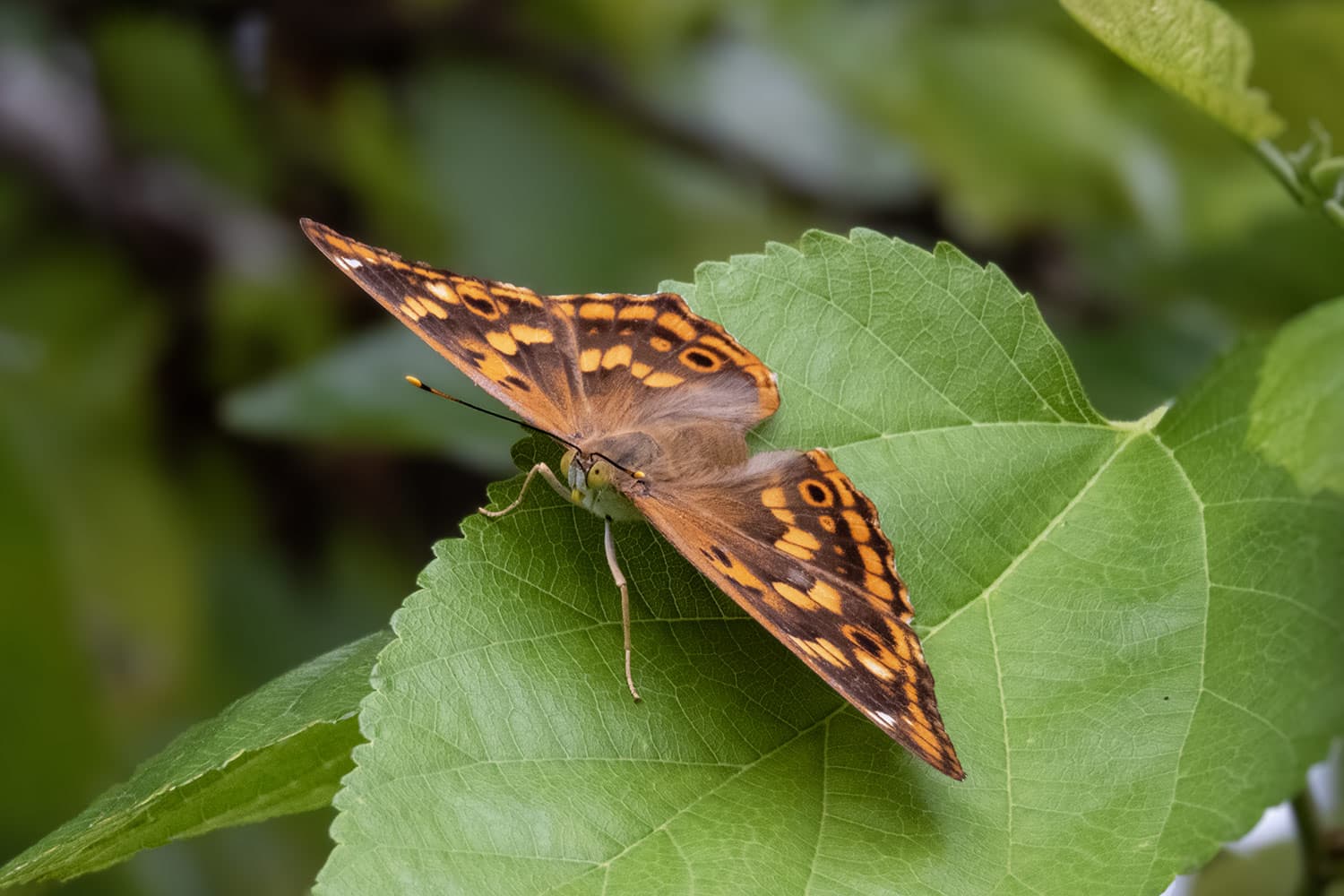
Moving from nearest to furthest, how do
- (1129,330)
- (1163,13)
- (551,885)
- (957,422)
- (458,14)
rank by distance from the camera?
1. (551,885)
2. (1163,13)
3. (957,422)
4. (1129,330)
5. (458,14)

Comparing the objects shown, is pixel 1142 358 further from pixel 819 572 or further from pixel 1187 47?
pixel 819 572

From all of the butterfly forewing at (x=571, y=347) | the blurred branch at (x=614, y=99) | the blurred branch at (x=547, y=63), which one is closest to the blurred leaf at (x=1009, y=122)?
the blurred branch at (x=614, y=99)

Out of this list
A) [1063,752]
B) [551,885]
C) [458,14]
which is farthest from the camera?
[458,14]

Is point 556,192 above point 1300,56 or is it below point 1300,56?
below

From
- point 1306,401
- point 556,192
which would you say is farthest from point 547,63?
point 1306,401

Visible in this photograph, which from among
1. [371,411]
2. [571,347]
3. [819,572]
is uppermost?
[819,572]

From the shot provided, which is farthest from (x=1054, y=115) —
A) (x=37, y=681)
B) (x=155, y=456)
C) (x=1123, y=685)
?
(x=37, y=681)

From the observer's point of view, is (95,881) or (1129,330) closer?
(95,881)

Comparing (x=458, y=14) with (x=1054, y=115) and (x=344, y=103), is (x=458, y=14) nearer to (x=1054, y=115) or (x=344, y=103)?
(x=344, y=103)
